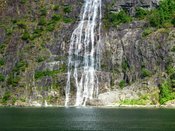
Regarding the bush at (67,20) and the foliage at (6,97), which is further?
the bush at (67,20)

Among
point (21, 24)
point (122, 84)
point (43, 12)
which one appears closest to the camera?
point (122, 84)

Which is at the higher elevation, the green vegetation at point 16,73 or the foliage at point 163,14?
the foliage at point 163,14

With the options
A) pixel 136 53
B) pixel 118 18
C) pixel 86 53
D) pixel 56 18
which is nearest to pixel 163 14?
pixel 118 18

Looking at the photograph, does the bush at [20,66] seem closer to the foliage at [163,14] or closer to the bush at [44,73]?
the bush at [44,73]

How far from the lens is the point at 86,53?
140m

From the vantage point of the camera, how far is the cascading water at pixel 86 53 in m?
131

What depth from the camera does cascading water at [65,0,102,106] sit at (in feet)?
431

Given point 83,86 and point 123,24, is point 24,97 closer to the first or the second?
point 83,86

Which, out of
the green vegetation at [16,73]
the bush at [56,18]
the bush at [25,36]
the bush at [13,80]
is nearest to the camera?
the bush at [13,80]

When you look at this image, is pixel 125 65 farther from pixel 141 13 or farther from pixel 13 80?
pixel 13 80

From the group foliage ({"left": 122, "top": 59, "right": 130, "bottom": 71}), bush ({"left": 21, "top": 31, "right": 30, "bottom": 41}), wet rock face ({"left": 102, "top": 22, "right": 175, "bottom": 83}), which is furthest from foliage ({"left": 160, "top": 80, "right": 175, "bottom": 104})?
bush ({"left": 21, "top": 31, "right": 30, "bottom": 41})

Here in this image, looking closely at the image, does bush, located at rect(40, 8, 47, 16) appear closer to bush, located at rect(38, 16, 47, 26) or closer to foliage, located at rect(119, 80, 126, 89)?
bush, located at rect(38, 16, 47, 26)

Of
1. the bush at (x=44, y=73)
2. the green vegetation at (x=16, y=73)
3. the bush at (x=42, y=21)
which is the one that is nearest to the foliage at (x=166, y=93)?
the bush at (x=44, y=73)

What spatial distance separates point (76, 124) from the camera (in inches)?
2835
